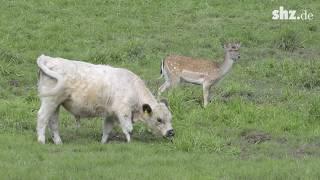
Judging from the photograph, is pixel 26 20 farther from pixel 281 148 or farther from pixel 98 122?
pixel 281 148

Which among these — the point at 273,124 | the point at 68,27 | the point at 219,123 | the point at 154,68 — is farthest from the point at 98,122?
the point at 68,27

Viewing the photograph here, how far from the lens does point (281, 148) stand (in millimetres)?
11172

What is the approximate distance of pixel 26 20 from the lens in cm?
2258

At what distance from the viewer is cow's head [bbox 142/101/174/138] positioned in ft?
38.1

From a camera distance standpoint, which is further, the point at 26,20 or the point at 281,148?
the point at 26,20

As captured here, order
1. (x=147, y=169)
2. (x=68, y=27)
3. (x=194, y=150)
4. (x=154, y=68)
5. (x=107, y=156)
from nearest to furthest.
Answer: (x=147, y=169) → (x=107, y=156) → (x=194, y=150) → (x=154, y=68) → (x=68, y=27)

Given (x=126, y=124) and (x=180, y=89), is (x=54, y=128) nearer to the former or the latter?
(x=126, y=124)

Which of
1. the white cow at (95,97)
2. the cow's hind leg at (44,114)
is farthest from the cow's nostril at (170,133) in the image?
the cow's hind leg at (44,114)

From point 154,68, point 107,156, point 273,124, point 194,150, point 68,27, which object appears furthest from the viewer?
point 68,27

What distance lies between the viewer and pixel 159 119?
11664 millimetres

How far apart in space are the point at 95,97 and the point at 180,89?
4919 mm

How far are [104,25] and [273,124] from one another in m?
10.8

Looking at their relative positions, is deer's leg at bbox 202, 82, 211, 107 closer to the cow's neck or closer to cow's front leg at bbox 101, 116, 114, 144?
the cow's neck

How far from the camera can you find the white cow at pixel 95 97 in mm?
11141
